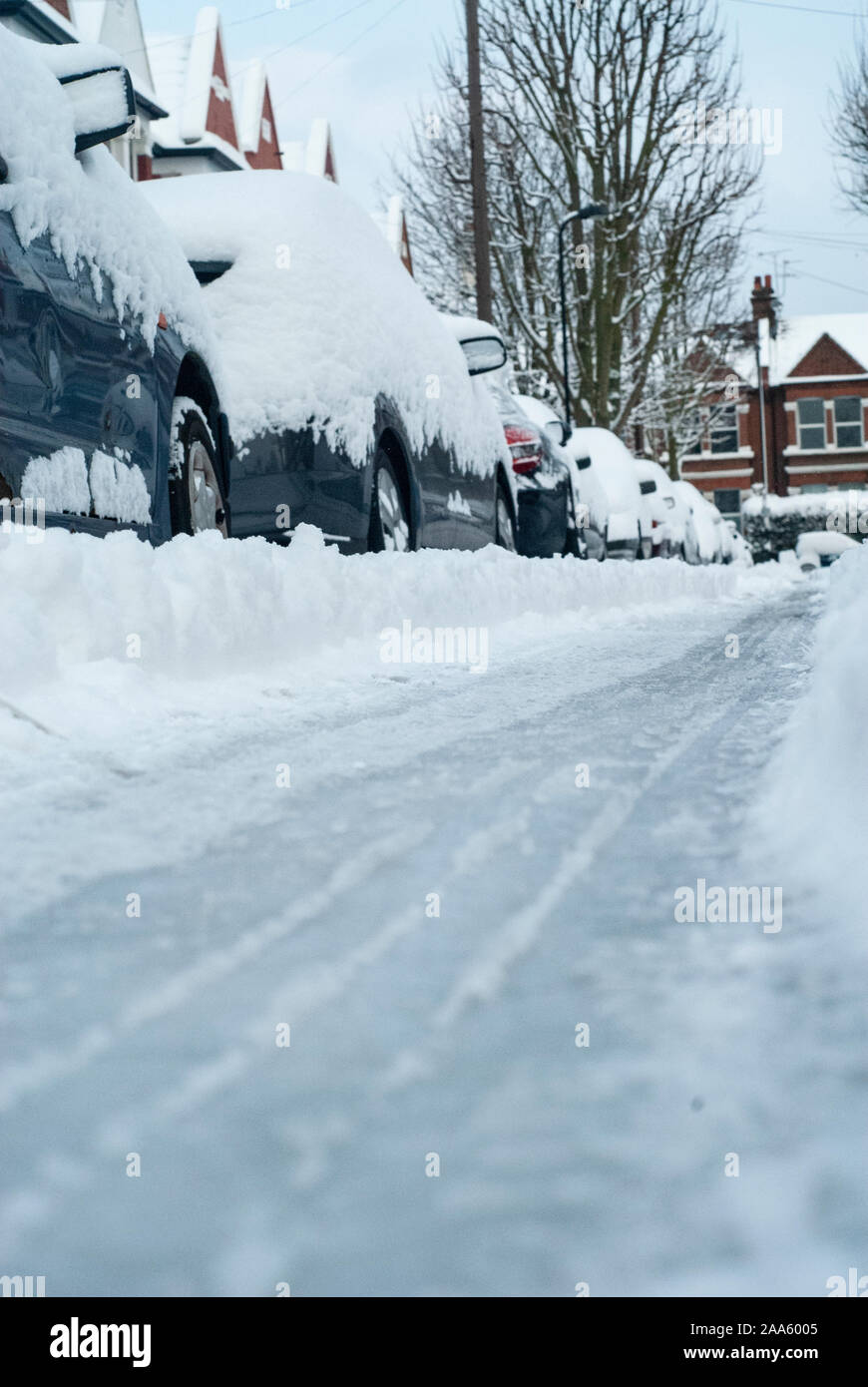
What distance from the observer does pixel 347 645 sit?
6.01m

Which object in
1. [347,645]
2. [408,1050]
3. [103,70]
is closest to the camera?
[408,1050]

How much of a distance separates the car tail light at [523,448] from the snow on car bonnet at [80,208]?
259 inches

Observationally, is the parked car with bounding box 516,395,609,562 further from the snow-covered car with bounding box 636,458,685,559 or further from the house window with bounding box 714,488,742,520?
the house window with bounding box 714,488,742,520

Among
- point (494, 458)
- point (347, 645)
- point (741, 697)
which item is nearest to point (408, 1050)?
point (741, 697)

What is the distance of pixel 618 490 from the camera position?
20000 mm

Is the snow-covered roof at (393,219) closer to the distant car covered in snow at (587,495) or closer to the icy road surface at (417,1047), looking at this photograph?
the distant car covered in snow at (587,495)

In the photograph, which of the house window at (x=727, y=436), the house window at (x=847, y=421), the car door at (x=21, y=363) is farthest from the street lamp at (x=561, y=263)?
the house window at (x=847, y=421)

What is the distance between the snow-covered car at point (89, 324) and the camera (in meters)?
4.53

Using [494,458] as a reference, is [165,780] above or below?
below

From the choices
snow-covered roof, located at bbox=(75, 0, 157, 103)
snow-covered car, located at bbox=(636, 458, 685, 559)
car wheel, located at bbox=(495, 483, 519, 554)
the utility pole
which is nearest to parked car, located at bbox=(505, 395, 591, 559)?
car wheel, located at bbox=(495, 483, 519, 554)

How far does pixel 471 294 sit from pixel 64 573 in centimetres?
2978
